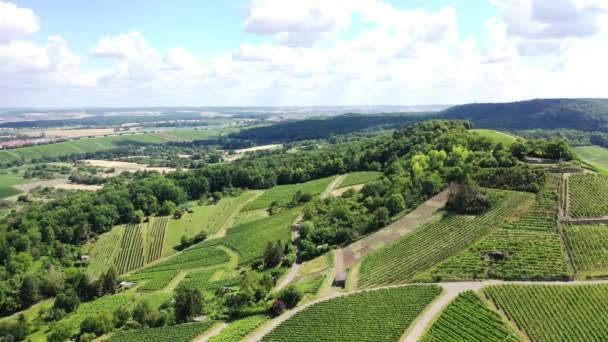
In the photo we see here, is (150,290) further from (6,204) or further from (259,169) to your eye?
(6,204)

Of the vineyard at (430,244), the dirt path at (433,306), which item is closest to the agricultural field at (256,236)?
the vineyard at (430,244)

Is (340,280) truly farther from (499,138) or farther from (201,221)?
(499,138)

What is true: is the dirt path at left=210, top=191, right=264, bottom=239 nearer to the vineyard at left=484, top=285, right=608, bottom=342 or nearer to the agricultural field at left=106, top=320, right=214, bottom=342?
the agricultural field at left=106, top=320, right=214, bottom=342

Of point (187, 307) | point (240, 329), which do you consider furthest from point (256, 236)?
point (240, 329)

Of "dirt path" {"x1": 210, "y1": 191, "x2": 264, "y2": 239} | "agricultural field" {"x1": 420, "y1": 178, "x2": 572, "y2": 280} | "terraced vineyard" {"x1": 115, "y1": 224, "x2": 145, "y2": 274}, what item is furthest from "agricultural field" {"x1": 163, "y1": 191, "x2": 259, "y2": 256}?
"agricultural field" {"x1": 420, "y1": 178, "x2": 572, "y2": 280}

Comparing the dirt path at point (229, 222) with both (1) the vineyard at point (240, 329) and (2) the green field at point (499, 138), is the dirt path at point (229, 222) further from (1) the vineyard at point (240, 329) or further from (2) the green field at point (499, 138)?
(2) the green field at point (499, 138)
